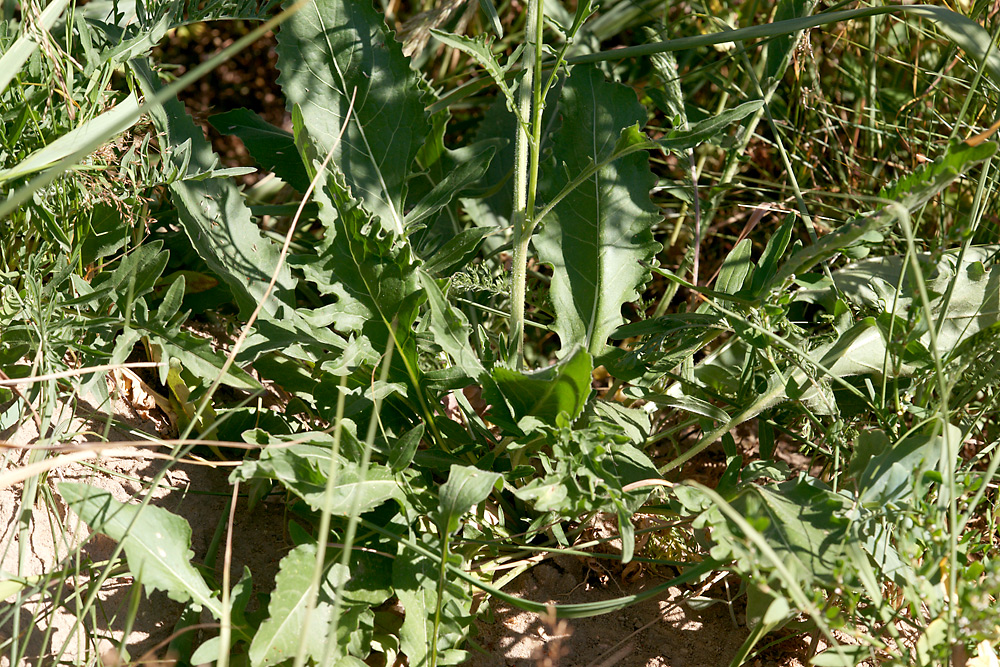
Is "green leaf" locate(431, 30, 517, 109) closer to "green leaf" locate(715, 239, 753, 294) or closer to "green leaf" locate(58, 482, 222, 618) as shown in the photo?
"green leaf" locate(715, 239, 753, 294)

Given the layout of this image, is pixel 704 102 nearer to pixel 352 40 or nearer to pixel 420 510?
pixel 352 40

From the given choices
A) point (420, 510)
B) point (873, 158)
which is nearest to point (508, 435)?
point (420, 510)

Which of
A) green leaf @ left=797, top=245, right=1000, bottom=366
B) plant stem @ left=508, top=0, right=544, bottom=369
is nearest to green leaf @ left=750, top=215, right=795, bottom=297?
green leaf @ left=797, top=245, right=1000, bottom=366

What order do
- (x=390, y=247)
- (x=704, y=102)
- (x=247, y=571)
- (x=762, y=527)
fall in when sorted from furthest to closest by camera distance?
(x=704, y=102), (x=390, y=247), (x=247, y=571), (x=762, y=527)

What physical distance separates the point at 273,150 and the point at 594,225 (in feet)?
2.28

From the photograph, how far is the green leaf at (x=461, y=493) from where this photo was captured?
1.14 meters

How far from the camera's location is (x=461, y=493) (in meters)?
1.14

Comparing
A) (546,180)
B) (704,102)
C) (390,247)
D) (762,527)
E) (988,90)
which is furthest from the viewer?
(704,102)

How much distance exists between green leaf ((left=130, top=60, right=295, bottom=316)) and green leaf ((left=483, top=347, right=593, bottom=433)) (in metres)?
0.47

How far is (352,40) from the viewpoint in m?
1.57

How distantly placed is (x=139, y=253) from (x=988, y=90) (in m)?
1.70

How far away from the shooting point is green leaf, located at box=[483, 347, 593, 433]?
4.01 feet

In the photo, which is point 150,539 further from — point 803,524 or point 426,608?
point 803,524

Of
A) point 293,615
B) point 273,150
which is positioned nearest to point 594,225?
point 273,150
